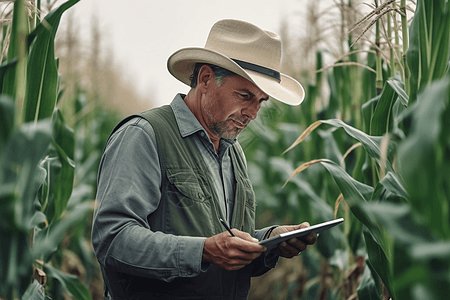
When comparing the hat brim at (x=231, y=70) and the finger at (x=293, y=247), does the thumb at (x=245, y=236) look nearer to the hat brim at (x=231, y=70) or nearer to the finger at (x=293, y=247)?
the finger at (x=293, y=247)

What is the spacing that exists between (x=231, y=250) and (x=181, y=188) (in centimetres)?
30

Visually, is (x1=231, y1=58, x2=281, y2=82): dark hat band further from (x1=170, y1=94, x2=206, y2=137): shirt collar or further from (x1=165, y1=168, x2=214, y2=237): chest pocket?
(x1=165, y1=168, x2=214, y2=237): chest pocket

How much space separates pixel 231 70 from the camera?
61.9 inches

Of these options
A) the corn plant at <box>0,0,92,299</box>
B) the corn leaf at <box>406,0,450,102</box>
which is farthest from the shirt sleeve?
the corn leaf at <box>406,0,450,102</box>

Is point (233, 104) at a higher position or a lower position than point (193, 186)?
higher

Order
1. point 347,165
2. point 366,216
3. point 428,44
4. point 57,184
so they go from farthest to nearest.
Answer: point 347,165
point 57,184
point 366,216
point 428,44

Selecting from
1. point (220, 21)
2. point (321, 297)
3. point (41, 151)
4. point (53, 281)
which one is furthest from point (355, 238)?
point (41, 151)

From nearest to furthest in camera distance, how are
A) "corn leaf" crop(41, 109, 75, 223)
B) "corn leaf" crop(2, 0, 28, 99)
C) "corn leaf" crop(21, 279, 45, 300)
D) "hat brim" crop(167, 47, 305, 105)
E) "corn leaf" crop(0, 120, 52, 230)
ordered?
"corn leaf" crop(0, 120, 52, 230), "corn leaf" crop(2, 0, 28, 99), "corn leaf" crop(21, 279, 45, 300), "hat brim" crop(167, 47, 305, 105), "corn leaf" crop(41, 109, 75, 223)

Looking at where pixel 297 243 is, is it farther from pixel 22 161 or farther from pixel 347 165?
pixel 347 165

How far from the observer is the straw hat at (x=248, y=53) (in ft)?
5.44

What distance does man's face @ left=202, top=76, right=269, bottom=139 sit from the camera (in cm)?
161

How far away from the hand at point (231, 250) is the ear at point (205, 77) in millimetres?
603

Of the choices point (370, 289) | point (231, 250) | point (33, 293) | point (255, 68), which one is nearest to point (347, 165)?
point (370, 289)

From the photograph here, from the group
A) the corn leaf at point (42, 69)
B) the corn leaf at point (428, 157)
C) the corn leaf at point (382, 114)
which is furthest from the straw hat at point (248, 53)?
the corn leaf at point (428, 157)
